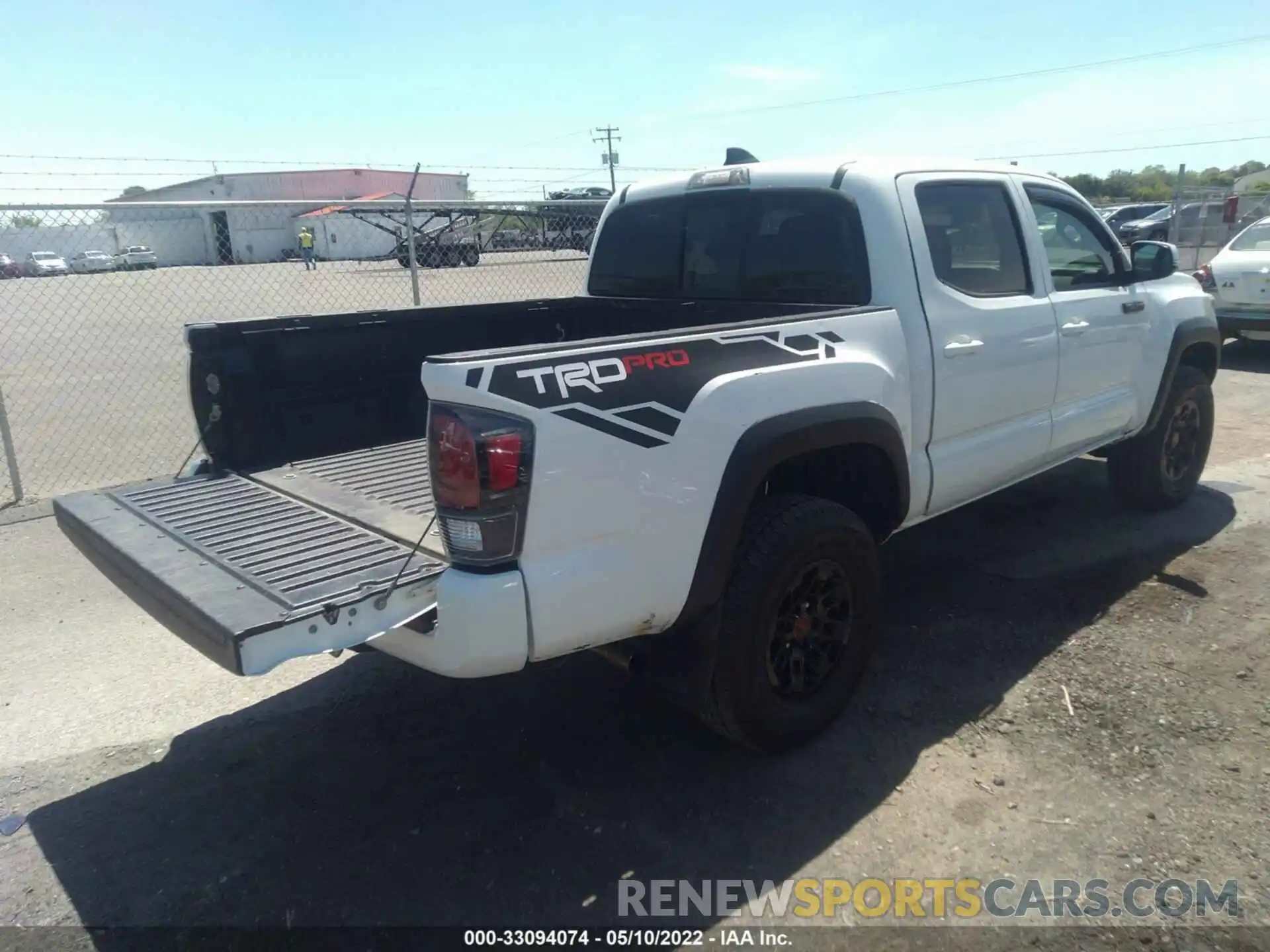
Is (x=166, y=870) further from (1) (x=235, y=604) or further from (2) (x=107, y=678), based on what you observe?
(2) (x=107, y=678)

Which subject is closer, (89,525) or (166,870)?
(166,870)

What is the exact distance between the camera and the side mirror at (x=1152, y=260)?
518cm

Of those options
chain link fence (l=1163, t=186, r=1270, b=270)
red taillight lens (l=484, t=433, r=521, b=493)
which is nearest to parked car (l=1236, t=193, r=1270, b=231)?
chain link fence (l=1163, t=186, r=1270, b=270)

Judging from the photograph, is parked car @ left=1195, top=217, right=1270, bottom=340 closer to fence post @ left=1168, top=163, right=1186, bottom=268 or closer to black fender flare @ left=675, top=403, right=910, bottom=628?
fence post @ left=1168, top=163, right=1186, bottom=268

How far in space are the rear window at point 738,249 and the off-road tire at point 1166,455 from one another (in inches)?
108

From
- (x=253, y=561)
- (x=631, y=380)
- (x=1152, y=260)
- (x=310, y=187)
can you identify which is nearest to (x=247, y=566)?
(x=253, y=561)

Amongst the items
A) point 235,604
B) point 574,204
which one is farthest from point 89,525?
point 574,204

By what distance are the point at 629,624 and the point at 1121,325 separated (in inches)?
141

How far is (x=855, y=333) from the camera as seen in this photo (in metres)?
3.45

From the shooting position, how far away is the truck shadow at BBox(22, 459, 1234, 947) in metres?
2.84

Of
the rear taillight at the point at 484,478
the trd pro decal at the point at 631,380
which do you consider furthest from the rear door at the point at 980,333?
the rear taillight at the point at 484,478

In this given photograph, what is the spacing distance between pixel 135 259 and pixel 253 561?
831 cm

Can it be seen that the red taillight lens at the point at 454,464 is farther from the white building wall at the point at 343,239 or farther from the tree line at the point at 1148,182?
the tree line at the point at 1148,182

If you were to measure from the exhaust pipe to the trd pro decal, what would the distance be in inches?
28.3
